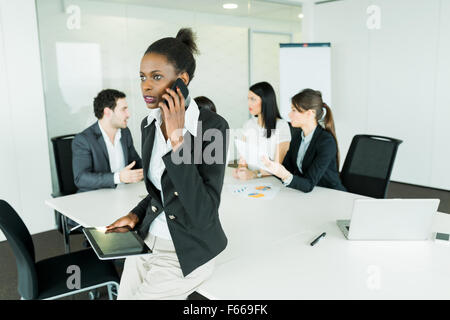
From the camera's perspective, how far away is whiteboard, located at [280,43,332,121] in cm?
656

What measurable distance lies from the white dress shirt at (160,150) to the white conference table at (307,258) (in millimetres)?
277

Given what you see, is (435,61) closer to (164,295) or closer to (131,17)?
(131,17)

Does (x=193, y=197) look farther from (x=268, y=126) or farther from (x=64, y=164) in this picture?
(x=268, y=126)

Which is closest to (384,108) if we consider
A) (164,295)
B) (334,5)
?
(334,5)

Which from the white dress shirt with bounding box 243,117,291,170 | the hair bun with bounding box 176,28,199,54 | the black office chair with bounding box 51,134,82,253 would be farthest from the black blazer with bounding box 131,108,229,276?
the white dress shirt with bounding box 243,117,291,170

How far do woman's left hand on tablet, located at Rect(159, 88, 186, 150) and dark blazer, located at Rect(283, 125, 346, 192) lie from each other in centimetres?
164

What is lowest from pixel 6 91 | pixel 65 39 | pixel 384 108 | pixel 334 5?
pixel 384 108

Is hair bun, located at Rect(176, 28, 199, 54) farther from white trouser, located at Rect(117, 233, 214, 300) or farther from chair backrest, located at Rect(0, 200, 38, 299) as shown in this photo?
chair backrest, located at Rect(0, 200, 38, 299)

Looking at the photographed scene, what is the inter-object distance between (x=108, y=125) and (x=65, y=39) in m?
1.82

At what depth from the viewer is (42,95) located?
4223 millimetres

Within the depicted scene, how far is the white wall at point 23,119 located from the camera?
3.95 m

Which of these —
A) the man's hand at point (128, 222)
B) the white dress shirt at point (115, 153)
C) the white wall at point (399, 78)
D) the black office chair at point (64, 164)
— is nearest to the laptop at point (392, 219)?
the man's hand at point (128, 222)

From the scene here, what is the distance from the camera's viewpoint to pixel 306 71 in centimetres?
662

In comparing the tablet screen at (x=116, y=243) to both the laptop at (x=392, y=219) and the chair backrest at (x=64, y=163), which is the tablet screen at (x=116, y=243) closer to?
the laptop at (x=392, y=219)
